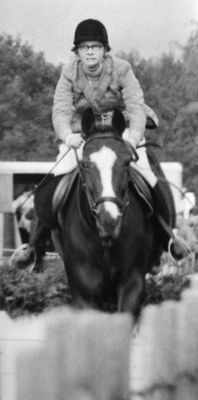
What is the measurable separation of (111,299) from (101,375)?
155 inches

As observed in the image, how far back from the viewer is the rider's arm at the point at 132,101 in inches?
268

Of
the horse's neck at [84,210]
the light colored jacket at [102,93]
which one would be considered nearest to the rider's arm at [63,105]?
the light colored jacket at [102,93]

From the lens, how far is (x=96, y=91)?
22.4ft

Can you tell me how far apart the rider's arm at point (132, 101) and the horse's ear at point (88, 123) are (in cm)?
30

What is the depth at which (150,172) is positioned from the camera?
22.5 feet

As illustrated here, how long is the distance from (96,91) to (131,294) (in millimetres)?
1311

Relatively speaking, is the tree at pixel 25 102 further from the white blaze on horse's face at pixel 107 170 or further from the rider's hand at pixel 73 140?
the white blaze on horse's face at pixel 107 170

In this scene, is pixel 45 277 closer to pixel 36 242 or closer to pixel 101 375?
pixel 36 242

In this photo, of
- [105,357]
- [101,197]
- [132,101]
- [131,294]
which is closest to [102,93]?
[132,101]

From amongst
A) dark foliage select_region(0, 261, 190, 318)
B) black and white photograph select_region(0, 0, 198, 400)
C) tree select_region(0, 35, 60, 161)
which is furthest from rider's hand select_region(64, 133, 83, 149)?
tree select_region(0, 35, 60, 161)

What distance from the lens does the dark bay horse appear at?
608 cm

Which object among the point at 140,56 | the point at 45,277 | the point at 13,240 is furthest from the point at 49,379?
the point at 140,56

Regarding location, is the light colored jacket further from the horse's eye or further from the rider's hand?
the horse's eye

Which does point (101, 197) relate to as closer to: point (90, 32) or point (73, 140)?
point (73, 140)
